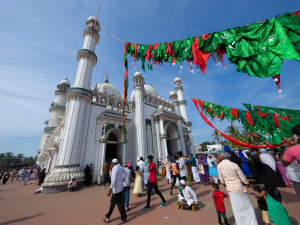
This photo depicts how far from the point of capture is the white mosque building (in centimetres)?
915

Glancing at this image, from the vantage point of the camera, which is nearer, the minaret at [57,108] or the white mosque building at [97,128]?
the white mosque building at [97,128]

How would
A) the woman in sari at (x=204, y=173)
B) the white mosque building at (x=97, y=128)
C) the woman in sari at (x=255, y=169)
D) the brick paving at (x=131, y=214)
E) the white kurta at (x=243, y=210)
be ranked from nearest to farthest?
1. the white kurta at (x=243, y=210)
2. the brick paving at (x=131, y=214)
3. the woman in sari at (x=255, y=169)
4. the woman in sari at (x=204, y=173)
5. the white mosque building at (x=97, y=128)

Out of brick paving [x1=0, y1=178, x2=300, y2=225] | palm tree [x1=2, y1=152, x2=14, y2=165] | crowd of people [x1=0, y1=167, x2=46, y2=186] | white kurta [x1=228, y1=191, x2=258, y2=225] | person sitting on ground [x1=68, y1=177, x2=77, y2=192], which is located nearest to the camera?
white kurta [x1=228, y1=191, x2=258, y2=225]

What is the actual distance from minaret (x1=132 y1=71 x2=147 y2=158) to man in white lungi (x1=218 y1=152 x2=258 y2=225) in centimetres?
1057

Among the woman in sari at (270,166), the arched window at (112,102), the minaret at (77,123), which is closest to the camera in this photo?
the woman in sari at (270,166)

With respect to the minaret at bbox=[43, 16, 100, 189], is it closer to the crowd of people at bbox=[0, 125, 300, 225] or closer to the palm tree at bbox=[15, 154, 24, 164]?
the crowd of people at bbox=[0, 125, 300, 225]

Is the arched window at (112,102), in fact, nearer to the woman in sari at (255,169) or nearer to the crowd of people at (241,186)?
the crowd of people at (241,186)

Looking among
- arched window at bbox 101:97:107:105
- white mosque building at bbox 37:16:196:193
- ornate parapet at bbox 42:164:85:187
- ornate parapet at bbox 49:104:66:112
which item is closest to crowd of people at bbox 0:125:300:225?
ornate parapet at bbox 42:164:85:187

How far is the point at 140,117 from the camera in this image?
14.3 metres

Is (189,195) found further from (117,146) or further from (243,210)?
(117,146)

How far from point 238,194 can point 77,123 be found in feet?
34.1

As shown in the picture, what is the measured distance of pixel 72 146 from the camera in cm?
927

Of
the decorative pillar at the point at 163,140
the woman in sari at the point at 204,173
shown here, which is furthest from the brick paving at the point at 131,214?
the decorative pillar at the point at 163,140

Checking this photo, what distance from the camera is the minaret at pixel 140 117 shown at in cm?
1320
